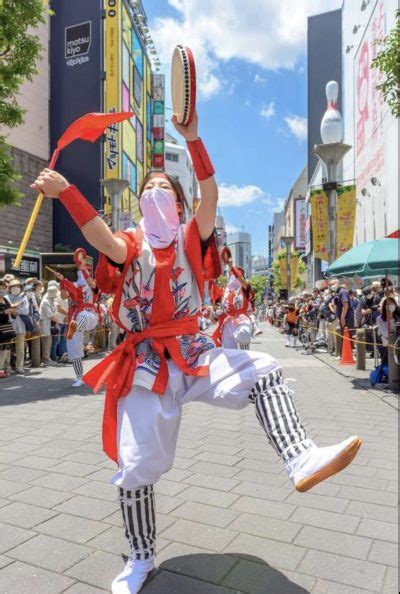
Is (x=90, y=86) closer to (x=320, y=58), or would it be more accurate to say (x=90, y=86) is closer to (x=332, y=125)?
(x=332, y=125)

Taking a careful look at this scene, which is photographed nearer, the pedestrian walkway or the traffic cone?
the pedestrian walkway

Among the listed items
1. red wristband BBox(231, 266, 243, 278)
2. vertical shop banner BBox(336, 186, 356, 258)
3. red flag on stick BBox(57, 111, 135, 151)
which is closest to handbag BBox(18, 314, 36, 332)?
red wristband BBox(231, 266, 243, 278)

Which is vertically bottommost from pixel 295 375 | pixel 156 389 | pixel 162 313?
pixel 295 375

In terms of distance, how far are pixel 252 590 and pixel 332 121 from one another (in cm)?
1753

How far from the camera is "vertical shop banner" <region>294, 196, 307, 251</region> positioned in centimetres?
5719

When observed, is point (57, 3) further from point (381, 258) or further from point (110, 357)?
point (110, 357)

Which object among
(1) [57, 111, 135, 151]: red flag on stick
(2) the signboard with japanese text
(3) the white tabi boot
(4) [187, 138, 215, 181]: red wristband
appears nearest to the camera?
(3) the white tabi boot

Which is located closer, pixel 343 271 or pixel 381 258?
pixel 381 258

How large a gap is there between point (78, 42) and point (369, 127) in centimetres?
2019

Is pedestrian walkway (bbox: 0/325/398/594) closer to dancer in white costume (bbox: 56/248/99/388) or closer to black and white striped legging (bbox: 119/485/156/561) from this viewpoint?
black and white striped legging (bbox: 119/485/156/561)

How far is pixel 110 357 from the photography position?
8.47 ft

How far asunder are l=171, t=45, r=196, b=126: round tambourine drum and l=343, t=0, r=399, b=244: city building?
15959 mm

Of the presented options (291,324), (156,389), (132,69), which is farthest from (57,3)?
(156,389)

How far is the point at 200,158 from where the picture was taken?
243 cm
